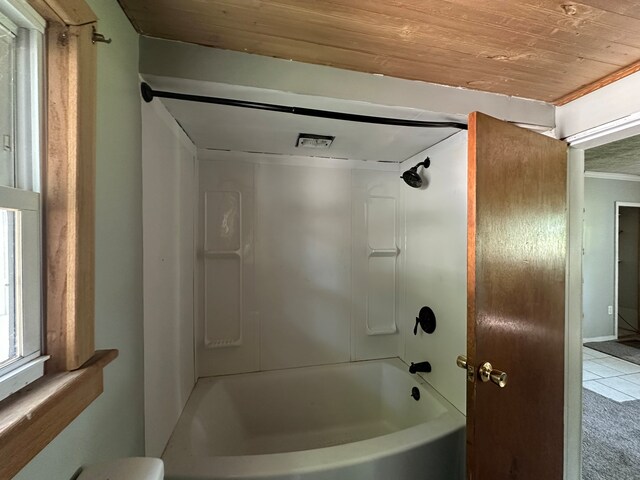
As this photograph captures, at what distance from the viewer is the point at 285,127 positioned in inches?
56.7

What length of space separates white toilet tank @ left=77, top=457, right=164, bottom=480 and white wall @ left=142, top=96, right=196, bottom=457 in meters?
0.36

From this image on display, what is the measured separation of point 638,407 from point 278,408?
3.03m

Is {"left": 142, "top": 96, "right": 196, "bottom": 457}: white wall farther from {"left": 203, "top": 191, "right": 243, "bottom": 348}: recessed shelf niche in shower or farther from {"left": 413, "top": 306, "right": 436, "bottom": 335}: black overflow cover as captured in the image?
{"left": 413, "top": 306, "right": 436, "bottom": 335}: black overflow cover

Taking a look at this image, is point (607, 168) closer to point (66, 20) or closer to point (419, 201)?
point (419, 201)

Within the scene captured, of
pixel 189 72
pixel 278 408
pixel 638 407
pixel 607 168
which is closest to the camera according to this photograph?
pixel 189 72

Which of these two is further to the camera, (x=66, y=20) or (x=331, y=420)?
(x=331, y=420)

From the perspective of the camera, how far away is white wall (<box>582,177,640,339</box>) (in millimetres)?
3701

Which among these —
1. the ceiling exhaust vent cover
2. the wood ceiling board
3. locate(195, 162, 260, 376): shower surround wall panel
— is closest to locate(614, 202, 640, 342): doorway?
the wood ceiling board

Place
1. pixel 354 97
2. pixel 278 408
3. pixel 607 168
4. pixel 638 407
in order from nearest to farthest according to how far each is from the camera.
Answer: pixel 354 97 < pixel 278 408 < pixel 638 407 < pixel 607 168

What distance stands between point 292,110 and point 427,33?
1.78 ft

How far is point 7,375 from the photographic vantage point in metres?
0.51

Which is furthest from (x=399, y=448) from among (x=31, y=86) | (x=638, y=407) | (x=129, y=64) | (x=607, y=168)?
(x=607, y=168)

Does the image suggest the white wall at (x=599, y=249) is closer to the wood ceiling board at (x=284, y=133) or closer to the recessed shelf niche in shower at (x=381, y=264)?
the recessed shelf niche in shower at (x=381, y=264)

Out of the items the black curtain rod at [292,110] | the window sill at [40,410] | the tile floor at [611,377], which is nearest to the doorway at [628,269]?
the tile floor at [611,377]
